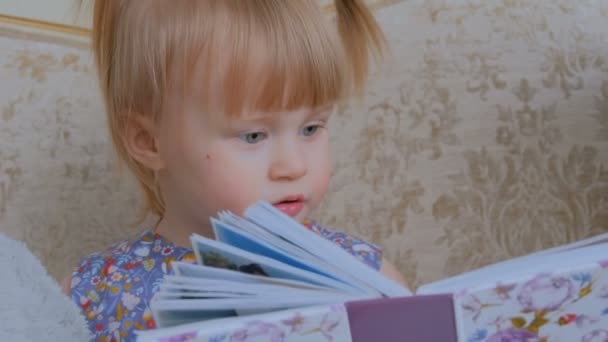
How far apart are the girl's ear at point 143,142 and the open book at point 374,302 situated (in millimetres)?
484

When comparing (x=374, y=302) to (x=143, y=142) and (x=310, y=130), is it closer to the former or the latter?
(x=310, y=130)

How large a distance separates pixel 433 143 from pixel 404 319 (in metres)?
0.86

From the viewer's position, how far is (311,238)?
69 centimetres

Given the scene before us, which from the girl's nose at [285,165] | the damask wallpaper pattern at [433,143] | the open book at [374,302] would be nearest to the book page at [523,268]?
the open book at [374,302]

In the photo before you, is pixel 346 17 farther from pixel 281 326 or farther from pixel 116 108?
pixel 281 326

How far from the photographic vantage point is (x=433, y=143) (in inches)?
56.9

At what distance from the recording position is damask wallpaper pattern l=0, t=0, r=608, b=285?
1387 mm

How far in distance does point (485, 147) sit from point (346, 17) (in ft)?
1.26

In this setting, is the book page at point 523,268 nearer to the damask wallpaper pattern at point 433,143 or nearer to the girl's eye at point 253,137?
the girl's eye at point 253,137

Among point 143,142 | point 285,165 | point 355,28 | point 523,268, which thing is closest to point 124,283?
point 143,142

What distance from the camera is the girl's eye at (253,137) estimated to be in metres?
1.05

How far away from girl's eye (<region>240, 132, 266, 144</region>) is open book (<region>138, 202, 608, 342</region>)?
39 cm

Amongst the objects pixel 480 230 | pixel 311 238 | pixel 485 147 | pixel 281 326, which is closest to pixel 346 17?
pixel 485 147

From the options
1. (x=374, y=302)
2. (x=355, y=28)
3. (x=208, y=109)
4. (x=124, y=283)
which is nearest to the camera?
(x=374, y=302)
